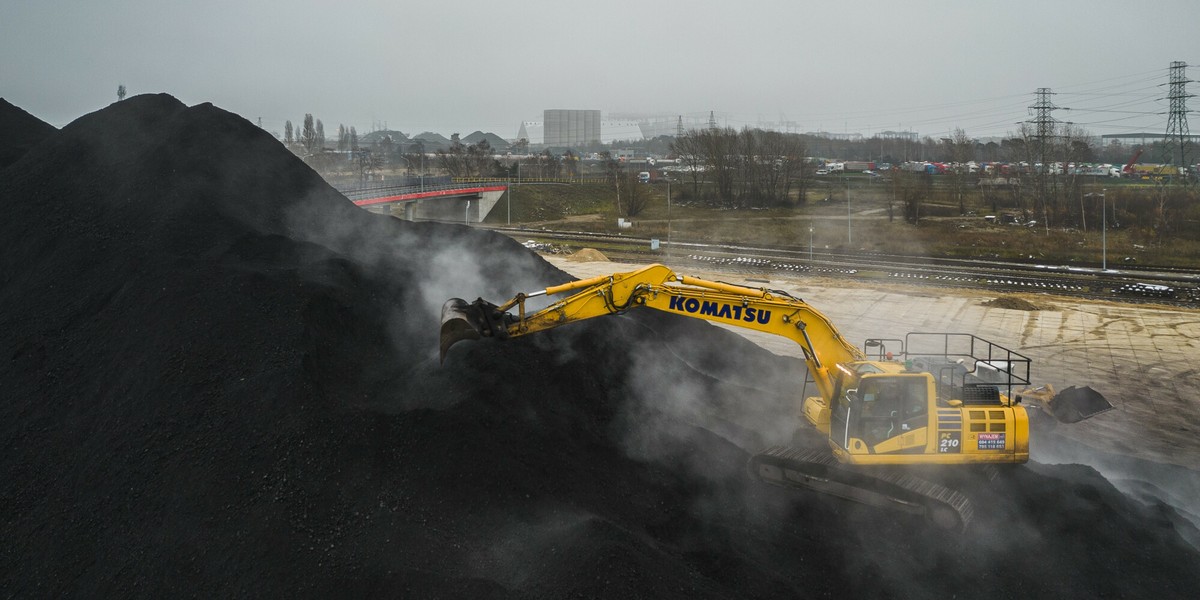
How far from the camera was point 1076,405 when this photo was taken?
19.3 m

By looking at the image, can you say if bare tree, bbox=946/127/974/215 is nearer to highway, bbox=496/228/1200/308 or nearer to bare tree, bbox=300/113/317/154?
highway, bbox=496/228/1200/308

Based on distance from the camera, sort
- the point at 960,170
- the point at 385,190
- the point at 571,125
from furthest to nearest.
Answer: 1. the point at 571,125
2. the point at 960,170
3. the point at 385,190

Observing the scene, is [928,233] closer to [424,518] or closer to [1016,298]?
[1016,298]

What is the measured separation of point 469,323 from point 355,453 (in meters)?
2.24

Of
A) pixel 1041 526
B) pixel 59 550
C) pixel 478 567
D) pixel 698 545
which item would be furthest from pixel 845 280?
pixel 59 550

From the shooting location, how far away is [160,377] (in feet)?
34.6

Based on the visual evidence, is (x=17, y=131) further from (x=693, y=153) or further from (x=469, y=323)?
(x=693, y=153)

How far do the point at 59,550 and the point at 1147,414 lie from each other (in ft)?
74.2

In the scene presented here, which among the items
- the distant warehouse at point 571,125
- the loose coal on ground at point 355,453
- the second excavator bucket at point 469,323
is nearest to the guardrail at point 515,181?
the loose coal on ground at point 355,453

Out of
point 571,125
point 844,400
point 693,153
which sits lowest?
point 844,400

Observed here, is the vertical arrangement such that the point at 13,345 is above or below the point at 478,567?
above

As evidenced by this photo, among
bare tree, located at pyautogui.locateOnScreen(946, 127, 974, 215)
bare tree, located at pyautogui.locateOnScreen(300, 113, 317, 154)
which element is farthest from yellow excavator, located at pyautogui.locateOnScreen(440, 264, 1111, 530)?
bare tree, located at pyautogui.locateOnScreen(300, 113, 317, 154)

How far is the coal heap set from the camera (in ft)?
58.9

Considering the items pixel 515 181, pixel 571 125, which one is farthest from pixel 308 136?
pixel 571 125
